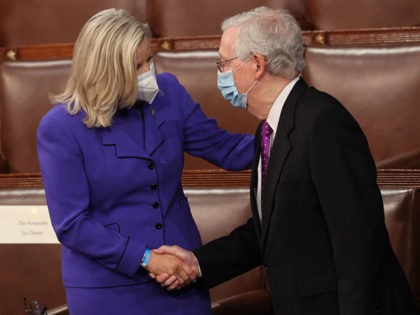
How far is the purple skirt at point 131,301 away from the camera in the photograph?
0.78m

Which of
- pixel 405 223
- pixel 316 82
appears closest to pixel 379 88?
pixel 316 82

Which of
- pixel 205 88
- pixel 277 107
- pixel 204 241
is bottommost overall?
pixel 204 241

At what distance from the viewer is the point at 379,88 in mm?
1052

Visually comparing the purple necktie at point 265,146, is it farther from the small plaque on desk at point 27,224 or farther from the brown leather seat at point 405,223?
the small plaque on desk at point 27,224

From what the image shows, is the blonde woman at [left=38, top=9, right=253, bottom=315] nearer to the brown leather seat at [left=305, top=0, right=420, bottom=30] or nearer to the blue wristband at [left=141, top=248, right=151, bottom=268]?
the blue wristband at [left=141, top=248, right=151, bottom=268]

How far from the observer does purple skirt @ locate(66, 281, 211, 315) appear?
0.78 meters

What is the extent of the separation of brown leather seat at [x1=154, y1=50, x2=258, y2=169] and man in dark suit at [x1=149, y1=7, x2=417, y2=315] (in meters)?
0.33

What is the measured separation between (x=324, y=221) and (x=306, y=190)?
3cm

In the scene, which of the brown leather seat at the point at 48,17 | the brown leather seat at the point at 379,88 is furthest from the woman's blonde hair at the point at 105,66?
the brown leather seat at the point at 48,17

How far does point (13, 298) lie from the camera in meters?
1.04

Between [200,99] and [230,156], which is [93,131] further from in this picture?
[200,99]

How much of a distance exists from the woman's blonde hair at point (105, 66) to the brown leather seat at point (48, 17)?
0.48 m

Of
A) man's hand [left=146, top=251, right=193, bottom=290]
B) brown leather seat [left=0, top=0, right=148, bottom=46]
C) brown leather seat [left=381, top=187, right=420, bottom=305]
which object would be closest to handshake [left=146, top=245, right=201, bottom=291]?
man's hand [left=146, top=251, right=193, bottom=290]

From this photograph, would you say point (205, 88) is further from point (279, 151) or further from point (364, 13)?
point (279, 151)
